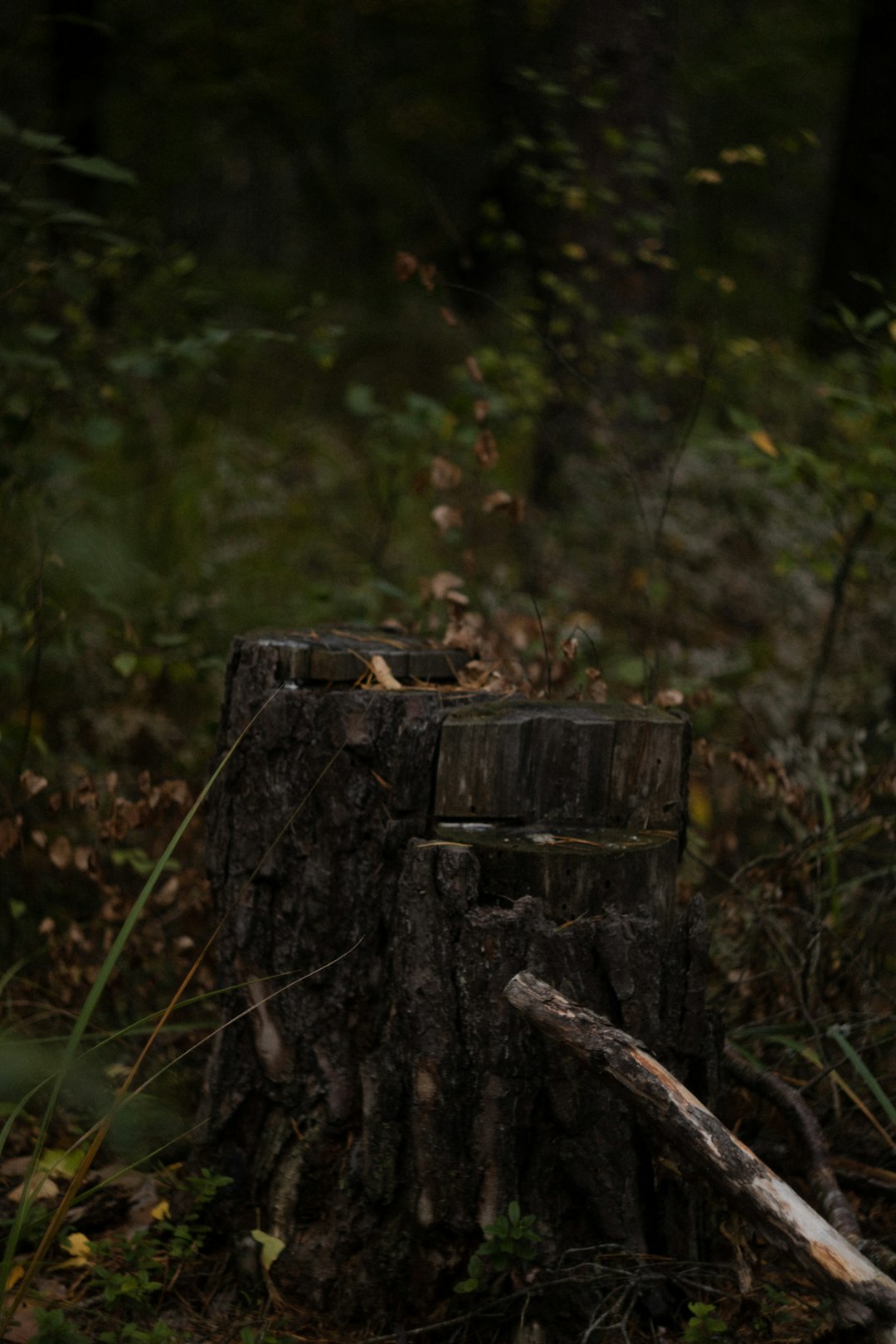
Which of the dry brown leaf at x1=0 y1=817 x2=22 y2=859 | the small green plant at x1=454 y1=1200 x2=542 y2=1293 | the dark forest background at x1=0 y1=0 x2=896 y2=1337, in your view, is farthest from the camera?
the dark forest background at x1=0 y1=0 x2=896 y2=1337

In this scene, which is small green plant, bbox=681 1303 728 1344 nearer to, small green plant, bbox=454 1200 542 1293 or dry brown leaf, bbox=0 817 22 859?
small green plant, bbox=454 1200 542 1293

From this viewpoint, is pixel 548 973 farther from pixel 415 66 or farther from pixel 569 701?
pixel 415 66

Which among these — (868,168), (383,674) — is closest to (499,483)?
(868,168)

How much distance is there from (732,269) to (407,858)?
1169 centimetres

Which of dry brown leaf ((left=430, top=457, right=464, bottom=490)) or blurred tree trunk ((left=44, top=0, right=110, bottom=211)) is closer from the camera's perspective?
dry brown leaf ((left=430, top=457, right=464, bottom=490))

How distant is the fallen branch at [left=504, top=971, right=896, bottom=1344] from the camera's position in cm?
146

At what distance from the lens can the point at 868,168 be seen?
7.71m

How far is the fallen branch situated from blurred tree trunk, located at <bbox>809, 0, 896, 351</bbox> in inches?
260

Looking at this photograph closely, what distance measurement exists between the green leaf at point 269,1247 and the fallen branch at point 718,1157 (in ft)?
2.47

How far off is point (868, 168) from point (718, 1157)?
7870mm

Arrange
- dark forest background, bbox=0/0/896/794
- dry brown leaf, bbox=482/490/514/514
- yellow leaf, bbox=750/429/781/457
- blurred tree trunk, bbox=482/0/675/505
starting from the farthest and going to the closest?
blurred tree trunk, bbox=482/0/675/505 < dark forest background, bbox=0/0/896/794 < yellow leaf, bbox=750/429/781/457 < dry brown leaf, bbox=482/490/514/514

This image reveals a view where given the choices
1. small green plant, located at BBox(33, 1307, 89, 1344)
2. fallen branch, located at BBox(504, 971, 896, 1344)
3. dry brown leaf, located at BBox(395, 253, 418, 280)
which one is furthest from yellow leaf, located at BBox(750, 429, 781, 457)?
→ small green plant, located at BBox(33, 1307, 89, 1344)

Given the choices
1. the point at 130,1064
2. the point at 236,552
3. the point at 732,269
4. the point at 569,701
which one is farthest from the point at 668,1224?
the point at 732,269

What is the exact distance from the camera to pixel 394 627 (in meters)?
2.77
